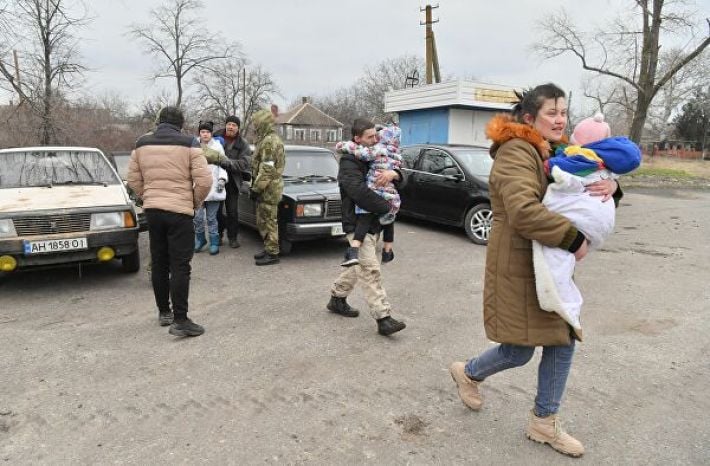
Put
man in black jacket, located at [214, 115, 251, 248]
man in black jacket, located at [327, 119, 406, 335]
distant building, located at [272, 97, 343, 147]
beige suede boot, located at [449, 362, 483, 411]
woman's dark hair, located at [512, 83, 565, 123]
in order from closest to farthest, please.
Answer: woman's dark hair, located at [512, 83, 565, 123], beige suede boot, located at [449, 362, 483, 411], man in black jacket, located at [327, 119, 406, 335], man in black jacket, located at [214, 115, 251, 248], distant building, located at [272, 97, 343, 147]

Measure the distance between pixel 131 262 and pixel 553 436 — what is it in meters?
5.14

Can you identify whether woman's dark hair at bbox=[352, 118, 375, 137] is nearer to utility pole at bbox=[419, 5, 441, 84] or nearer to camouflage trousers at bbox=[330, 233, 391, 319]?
camouflage trousers at bbox=[330, 233, 391, 319]

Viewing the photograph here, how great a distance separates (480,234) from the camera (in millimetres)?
8352

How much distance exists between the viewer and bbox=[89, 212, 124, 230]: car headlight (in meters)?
5.46

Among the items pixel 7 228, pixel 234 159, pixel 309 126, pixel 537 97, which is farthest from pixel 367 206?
pixel 309 126

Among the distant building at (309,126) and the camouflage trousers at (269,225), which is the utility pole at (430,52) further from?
the distant building at (309,126)

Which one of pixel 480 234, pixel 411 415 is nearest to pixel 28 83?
pixel 480 234

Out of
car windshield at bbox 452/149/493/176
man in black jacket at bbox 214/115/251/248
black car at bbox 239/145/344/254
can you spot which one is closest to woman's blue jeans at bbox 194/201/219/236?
man in black jacket at bbox 214/115/251/248

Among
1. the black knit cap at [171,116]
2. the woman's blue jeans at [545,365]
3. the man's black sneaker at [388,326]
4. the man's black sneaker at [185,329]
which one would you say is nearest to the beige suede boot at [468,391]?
the woman's blue jeans at [545,365]

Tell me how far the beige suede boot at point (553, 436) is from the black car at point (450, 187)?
5.65 m

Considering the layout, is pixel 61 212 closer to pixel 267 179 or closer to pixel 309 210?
pixel 267 179

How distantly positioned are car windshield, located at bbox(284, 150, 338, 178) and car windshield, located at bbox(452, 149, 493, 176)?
2.28 metres

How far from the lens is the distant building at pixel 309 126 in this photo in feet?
229

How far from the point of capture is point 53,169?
629 cm
